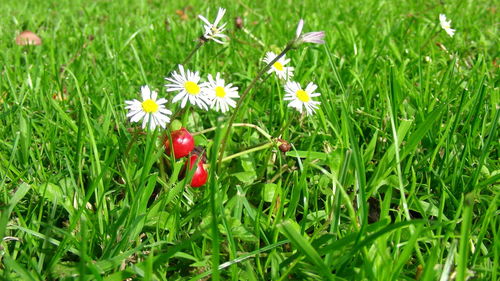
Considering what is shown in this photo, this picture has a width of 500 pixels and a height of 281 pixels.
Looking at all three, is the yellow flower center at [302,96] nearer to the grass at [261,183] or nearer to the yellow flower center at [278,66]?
the grass at [261,183]

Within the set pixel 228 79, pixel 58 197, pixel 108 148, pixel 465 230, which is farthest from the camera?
pixel 228 79

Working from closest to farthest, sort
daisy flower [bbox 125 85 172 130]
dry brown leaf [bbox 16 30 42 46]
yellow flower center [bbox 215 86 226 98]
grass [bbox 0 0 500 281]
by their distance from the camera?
grass [bbox 0 0 500 281] → daisy flower [bbox 125 85 172 130] → yellow flower center [bbox 215 86 226 98] → dry brown leaf [bbox 16 30 42 46]

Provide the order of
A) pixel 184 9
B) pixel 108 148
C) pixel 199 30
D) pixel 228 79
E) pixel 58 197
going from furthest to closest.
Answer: pixel 184 9 → pixel 199 30 → pixel 228 79 → pixel 108 148 → pixel 58 197

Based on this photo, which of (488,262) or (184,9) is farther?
(184,9)

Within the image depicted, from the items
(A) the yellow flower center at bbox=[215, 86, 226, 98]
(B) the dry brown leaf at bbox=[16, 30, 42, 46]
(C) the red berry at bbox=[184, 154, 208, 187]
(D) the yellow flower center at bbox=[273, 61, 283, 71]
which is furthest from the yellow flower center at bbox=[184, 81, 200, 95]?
→ (B) the dry brown leaf at bbox=[16, 30, 42, 46]

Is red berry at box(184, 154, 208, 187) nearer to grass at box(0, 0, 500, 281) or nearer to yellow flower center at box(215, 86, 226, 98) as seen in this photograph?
grass at box(0, 0, 500, 281)

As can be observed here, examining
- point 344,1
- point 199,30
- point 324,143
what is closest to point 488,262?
point 324,143

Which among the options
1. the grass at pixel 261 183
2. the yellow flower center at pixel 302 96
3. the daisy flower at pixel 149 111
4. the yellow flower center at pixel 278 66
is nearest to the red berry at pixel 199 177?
the grass at pixel 261 183

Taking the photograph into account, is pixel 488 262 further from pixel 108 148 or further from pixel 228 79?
pixel 228 79
